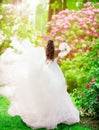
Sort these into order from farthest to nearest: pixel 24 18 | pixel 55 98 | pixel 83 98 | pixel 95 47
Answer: pixel 24 18 → pixel 95 47 → pixel 83 98 → pixel 55 98

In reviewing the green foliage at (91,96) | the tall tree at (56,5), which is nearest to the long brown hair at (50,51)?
the green foliage at (91,96)

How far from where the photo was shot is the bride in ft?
30.2

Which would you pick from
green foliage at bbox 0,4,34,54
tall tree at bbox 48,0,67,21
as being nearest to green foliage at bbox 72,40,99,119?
green foliage at bbox 0,4,34,54

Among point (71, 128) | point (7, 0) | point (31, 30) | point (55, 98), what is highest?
point (7, 0)

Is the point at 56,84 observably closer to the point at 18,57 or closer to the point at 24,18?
the point at 18,57

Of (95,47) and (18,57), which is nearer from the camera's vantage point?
(18,57)

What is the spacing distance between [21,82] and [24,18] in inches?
359

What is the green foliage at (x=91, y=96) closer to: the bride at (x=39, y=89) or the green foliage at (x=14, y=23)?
the bride at (x=39, y=89)

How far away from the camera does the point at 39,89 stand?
9.20m

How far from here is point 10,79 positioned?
9602 millimetres

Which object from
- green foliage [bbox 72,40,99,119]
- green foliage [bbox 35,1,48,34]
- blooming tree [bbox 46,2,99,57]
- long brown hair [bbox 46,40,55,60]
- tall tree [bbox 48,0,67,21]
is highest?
green foliage [bbox 35,1,48,34]

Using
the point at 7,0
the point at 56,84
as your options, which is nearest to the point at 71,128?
the point at 56,84

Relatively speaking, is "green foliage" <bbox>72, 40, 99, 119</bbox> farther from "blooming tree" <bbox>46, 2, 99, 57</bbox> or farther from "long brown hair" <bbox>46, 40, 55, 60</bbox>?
"blooming tree" <bbox>46, 2, 99, 57</bbox>

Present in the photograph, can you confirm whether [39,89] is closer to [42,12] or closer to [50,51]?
[50,51]
